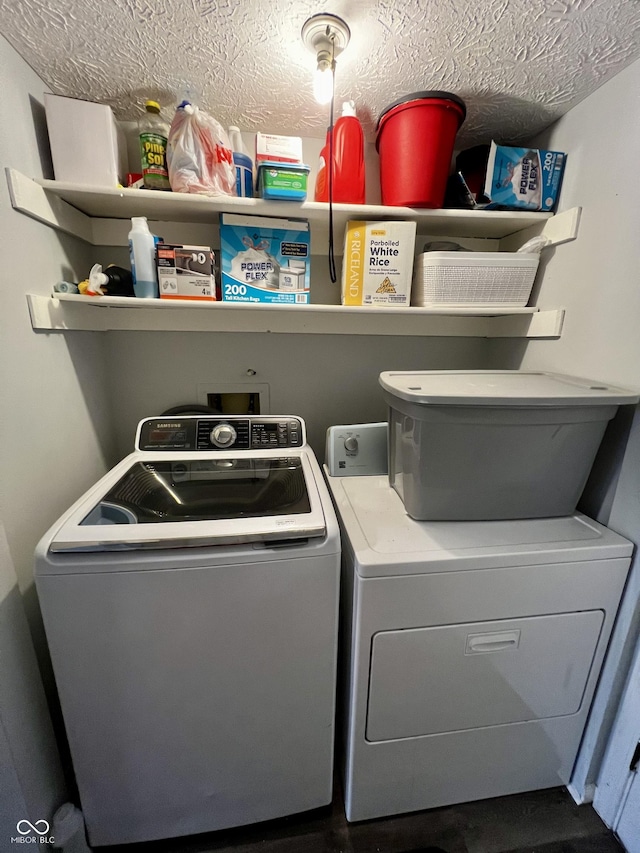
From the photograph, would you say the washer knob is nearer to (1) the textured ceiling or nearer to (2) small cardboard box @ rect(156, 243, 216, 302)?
(2) small cardboard box @ rect(156, 243, 216, 302)

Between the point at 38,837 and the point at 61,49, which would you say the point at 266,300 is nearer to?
the point at 61,49

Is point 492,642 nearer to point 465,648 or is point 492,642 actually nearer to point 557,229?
point 465,648

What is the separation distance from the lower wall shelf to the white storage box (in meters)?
0.36

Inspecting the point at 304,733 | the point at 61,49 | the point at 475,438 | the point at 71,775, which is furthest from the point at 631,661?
the point at 61,49

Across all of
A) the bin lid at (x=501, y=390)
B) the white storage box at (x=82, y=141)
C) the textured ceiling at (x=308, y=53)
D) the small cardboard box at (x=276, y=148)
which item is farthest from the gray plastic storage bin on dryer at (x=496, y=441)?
the white storage box at (x=82, y=141)

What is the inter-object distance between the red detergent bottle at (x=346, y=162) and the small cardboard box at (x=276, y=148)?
0.40ft

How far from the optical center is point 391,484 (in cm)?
128

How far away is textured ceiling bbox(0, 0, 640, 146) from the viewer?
83 centimetres

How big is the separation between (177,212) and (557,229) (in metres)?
1.36

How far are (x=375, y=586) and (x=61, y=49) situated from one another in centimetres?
165

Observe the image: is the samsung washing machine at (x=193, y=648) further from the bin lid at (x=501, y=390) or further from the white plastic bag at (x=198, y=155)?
the white plastic bag at (x=198, y=155)

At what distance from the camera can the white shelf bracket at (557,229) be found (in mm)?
1171

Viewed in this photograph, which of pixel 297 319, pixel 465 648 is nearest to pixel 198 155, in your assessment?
pixel 297 319

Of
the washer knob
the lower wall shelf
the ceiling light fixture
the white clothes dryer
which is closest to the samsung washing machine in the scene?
the white clothes dryer
